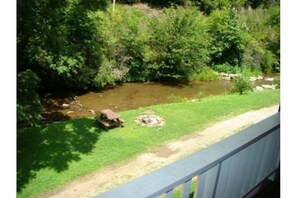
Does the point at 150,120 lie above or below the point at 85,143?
above

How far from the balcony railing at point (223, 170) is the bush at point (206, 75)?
13736 mm

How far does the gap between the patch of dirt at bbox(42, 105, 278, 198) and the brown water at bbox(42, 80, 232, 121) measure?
360 centimetres

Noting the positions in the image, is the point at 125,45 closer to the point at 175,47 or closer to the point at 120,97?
the point at 175,47

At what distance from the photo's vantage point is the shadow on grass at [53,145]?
6.59 meters

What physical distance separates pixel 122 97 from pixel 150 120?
3792 mm

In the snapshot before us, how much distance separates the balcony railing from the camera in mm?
1402

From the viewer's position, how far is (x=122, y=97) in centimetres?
1284

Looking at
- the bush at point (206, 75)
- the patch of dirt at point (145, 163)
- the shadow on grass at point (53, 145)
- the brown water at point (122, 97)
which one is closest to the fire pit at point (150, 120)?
the patch of dirt at point (145, 163)

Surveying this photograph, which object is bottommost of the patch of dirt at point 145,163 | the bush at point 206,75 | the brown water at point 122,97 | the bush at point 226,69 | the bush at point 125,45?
the patch of dirt at point 145,163

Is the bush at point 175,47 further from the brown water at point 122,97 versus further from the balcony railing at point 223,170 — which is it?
the balcony railing at point 223,170

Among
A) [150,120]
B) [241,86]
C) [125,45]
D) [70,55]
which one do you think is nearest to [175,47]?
[125,45]
